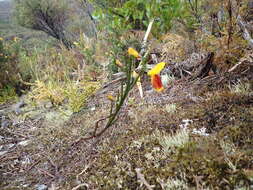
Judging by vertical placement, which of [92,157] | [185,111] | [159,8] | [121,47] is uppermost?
[159,8]

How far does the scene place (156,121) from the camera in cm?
164

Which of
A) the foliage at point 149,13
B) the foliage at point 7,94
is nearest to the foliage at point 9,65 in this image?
the foliage at point 7,94

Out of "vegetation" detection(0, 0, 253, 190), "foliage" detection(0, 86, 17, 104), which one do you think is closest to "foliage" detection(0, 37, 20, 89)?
"foliage" detection(0, 86, 17, 104)

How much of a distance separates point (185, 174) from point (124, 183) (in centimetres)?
36

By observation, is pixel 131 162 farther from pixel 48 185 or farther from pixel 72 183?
pixel 48 185

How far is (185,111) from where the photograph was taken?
5.33 feet

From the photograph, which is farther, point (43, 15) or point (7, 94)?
point (43, 15)

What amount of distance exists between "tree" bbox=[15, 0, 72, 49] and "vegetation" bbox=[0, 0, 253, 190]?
9.89m

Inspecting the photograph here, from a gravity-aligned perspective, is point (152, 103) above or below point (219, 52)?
below

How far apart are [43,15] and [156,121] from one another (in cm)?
1309

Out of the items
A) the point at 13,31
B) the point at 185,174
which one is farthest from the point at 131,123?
the point at 13,31

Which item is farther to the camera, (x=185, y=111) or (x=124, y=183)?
(x=185, y=111)

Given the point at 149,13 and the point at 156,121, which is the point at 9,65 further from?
the point at 156,121

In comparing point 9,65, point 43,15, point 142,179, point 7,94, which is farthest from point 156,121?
point 43,15
